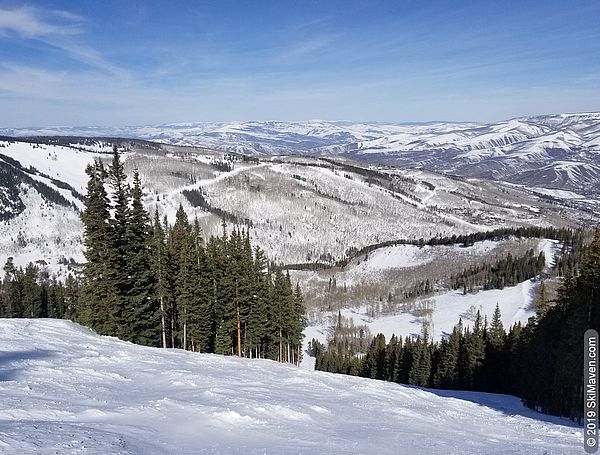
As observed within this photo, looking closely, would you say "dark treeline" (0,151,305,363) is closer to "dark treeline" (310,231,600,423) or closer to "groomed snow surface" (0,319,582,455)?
"groomed snow surface" (0,319,582,455)

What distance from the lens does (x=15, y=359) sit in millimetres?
20000

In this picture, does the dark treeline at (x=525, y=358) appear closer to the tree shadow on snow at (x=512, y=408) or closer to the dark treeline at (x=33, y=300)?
the tree shadow on snow at (x=512, y=408)

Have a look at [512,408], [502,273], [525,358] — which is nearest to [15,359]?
[512,408]

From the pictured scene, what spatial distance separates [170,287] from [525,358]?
38795mm

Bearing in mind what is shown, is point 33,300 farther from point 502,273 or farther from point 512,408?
point 502,273

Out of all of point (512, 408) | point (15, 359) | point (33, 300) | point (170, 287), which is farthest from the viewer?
point (33, 300)

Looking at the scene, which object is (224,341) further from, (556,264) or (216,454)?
(556,264)

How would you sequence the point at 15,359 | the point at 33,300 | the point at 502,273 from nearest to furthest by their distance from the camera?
the point at 15,359 → the point at 33,300 → the point at 502,273

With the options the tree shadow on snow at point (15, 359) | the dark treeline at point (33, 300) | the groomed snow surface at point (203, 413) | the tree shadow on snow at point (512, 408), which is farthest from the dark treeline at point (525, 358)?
the dark treeline at point (33, 300)

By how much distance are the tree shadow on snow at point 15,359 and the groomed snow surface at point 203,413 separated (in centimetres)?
4

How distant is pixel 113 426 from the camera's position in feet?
38.9

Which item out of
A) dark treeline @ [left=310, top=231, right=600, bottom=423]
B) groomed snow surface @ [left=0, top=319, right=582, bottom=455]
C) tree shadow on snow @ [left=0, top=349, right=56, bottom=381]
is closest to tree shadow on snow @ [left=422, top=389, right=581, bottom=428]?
dark treeline @ [left=310, top=231, right=600, bottom=423]

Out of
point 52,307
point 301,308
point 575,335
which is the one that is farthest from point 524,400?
point 52,307

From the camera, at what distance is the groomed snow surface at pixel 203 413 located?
11.3 metres
